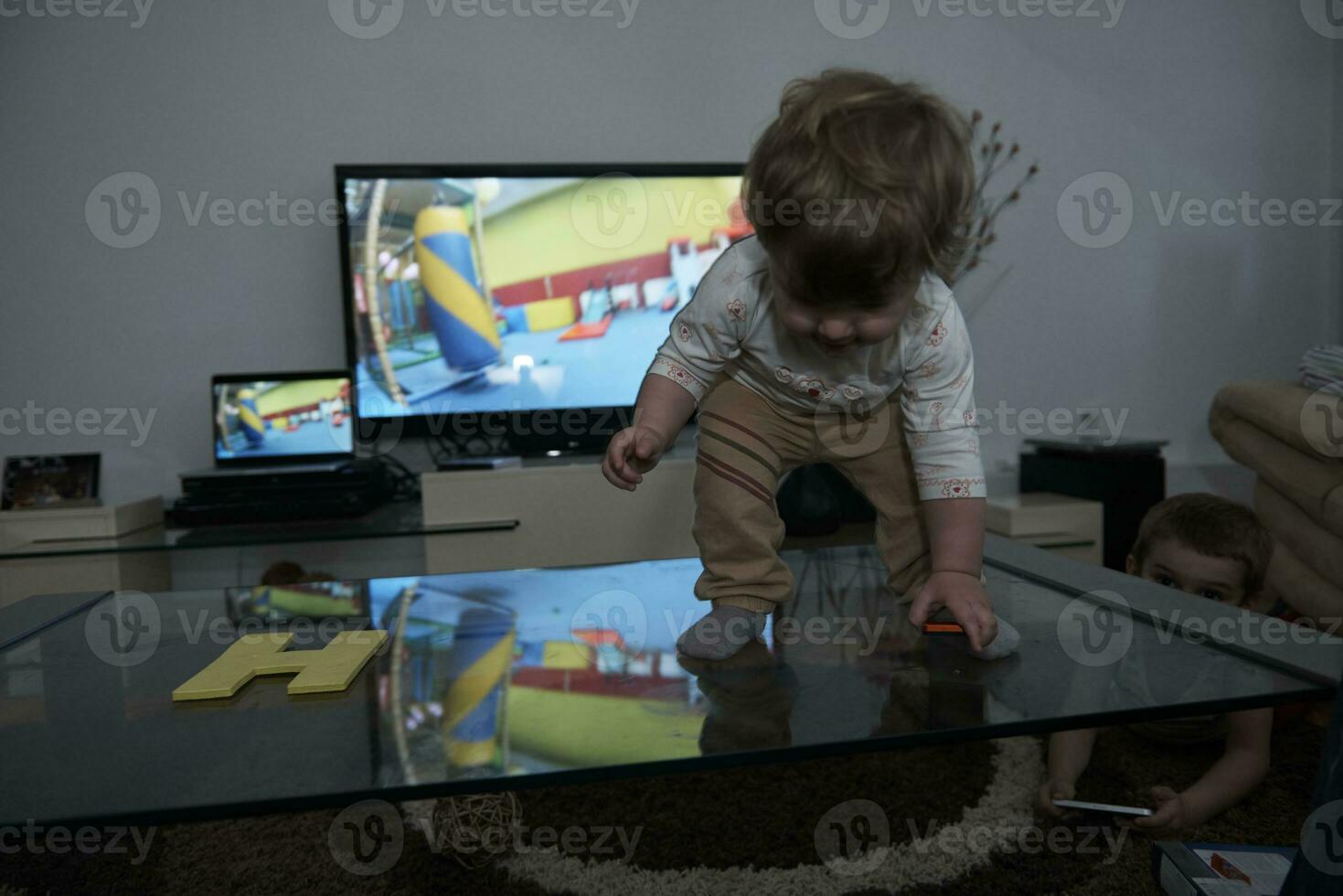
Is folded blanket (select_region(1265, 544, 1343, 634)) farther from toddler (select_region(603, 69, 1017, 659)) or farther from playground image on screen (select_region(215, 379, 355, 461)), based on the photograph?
playground image on screen (select_region(215, 379, 355, 461))

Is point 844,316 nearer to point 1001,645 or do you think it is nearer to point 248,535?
point 1001,645

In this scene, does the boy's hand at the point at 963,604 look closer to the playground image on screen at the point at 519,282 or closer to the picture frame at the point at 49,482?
the playground image on screen at the point at 519,282

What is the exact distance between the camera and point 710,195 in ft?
7.04

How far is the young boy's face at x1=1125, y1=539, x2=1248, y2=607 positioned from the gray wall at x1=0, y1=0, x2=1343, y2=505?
128 cm

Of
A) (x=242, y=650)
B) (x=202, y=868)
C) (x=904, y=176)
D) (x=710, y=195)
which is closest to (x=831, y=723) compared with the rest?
(x=904, y=176)

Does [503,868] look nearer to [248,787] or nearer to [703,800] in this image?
[703,800]

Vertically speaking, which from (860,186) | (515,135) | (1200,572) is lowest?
(1200,572)

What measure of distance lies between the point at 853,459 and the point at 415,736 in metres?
0.48

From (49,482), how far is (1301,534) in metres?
2.42

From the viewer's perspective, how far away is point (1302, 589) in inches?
60.1

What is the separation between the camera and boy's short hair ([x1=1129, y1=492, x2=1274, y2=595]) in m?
1.20

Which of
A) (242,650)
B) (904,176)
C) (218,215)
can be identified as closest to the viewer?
(904,176)

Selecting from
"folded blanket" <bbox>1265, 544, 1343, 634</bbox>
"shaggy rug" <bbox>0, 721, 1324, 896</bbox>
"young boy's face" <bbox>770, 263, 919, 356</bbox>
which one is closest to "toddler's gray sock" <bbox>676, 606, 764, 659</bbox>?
"young boy's face" <bbox>770, 263, 919, 356</bbox>

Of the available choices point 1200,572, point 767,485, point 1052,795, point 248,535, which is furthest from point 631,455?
point 248,535
